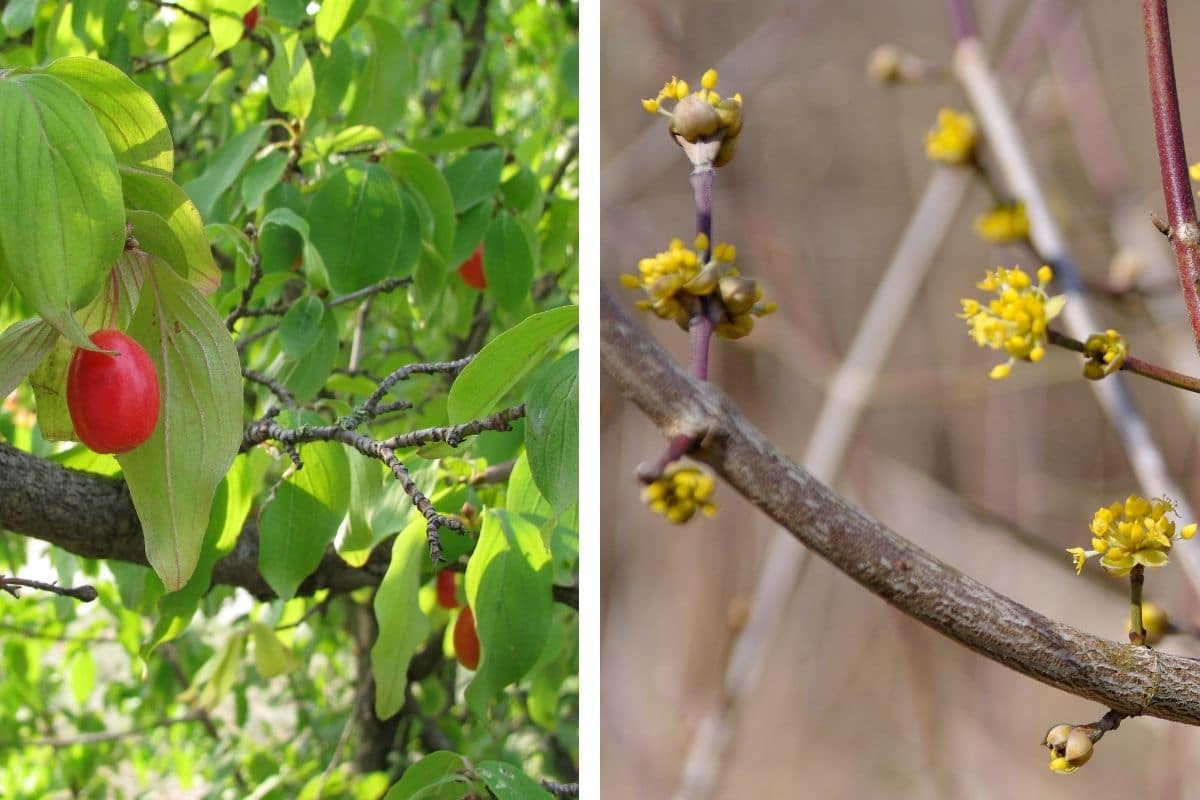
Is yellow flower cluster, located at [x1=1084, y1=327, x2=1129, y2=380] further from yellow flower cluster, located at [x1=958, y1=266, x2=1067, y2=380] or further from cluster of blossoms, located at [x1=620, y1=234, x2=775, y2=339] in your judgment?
cluster of blossoms, located at [x1=620, y1=234, x2=775, y2=339]

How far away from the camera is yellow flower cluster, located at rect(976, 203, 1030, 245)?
1.65ft

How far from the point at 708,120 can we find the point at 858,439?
0.18 meters

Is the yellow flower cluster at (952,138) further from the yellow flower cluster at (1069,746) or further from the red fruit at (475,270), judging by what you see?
the red fruit at (475,270)

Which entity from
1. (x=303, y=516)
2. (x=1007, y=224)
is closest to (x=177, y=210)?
(x=303, y=516)

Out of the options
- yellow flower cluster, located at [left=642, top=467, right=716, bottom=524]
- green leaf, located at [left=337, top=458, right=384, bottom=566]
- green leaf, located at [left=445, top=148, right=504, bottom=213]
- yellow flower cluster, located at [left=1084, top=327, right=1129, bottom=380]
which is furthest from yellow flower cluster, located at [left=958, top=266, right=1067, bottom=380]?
green leaf, located at [left=445, top=148, right=504, bottom=213]

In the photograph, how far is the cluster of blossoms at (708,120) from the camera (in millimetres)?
494

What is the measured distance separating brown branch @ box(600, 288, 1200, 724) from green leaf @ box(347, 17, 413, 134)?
530 mm

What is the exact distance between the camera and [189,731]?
1856 millimetres

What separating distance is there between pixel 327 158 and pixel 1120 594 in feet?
1.90

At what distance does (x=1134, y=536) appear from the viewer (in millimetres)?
443

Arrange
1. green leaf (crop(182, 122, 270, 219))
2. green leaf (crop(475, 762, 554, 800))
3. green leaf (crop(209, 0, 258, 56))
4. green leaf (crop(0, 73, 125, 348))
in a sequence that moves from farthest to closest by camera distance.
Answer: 1. green leaf (crop(209, 0, 258, 56))
2. green leaf (crop(182, 122, 270, 219))
3. green leaf (crop(475, 762, 554, 800))
4. green leaf (crop(0, 73, 125, 348))

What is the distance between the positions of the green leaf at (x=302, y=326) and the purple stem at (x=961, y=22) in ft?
1.45

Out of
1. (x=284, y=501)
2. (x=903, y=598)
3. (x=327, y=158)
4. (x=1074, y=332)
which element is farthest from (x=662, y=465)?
(x=327, y=158)

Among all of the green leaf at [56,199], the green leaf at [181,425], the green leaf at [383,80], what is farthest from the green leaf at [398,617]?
the green leaf at [383,80]
